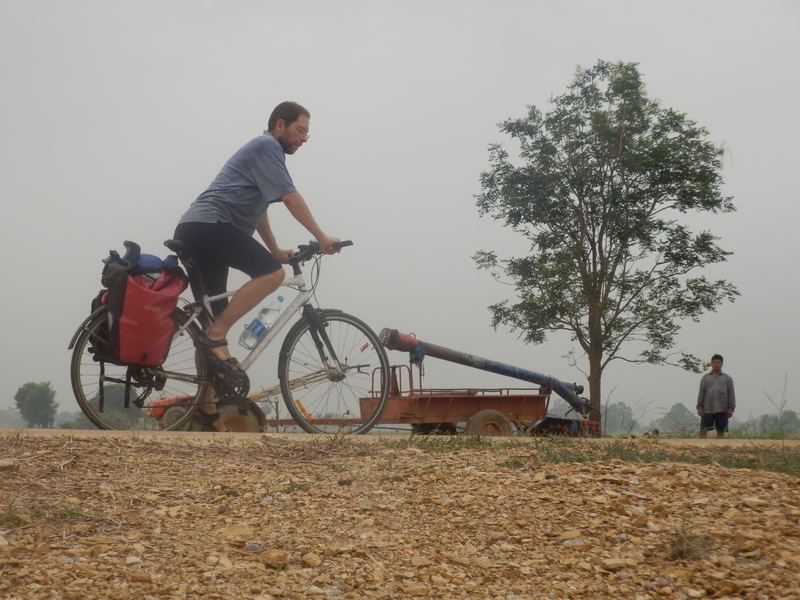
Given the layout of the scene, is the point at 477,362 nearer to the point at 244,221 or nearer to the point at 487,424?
the point at 487,424

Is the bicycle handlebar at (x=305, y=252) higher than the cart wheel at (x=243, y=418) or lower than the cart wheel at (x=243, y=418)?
higher

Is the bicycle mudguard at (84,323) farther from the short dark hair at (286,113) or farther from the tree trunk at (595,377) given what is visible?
the tree trunk at (595,377)

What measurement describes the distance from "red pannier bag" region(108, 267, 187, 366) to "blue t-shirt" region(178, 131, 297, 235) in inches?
22.0

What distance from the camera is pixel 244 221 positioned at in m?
6.48

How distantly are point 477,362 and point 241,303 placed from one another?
6.53 metres

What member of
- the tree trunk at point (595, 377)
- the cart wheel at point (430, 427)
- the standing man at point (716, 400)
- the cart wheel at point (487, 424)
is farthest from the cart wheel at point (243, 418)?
the tree trunk at point (595, 377)

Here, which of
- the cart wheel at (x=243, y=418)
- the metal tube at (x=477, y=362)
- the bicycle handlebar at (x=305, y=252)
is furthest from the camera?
the metal tube at (x=477, y=362)

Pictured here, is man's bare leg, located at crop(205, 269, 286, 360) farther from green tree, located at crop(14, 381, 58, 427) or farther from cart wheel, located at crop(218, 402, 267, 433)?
green tree, located at crop(14, 381, 58, 427)

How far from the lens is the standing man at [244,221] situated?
20.7 ft

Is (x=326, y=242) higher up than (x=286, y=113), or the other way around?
(x=286, y=113)

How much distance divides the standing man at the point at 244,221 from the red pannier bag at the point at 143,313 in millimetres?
366

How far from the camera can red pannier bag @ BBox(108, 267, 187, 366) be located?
6.07m

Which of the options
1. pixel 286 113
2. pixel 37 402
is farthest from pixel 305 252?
pixel 37 402

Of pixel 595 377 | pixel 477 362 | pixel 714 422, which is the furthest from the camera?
pixel 595 377
